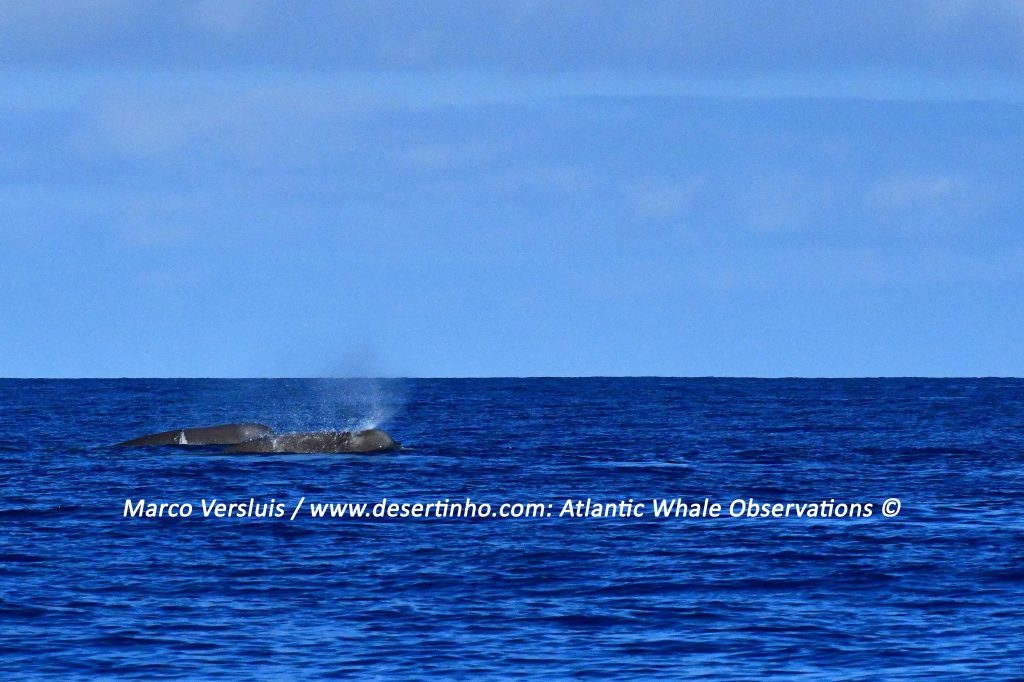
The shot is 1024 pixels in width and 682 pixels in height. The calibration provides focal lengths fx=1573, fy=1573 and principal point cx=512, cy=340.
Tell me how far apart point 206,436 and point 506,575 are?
34480 mm

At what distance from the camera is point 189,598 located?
26.8 metres

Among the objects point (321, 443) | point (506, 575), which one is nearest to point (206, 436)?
point (321, 443)

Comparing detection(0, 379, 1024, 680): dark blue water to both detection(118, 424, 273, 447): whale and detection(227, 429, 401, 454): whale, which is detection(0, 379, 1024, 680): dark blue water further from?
detection(118, 424, 273, 447): whale

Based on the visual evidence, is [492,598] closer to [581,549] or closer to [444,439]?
[581,549]

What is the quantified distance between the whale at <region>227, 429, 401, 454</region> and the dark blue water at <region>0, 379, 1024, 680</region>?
2.52 metres

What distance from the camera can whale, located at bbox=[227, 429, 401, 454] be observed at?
5741cm

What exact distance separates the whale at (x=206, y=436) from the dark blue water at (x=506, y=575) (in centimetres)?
534

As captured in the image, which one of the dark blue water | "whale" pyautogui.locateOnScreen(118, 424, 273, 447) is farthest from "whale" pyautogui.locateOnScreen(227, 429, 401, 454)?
the dark blue water

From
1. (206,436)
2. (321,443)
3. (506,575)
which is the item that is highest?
(206,436)

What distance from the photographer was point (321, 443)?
5791cm

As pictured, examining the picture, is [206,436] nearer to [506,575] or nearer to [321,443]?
[321,443]

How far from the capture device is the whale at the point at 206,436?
60.9m

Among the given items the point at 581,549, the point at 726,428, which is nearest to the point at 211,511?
the point at 581,549

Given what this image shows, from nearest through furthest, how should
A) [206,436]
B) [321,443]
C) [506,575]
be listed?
[506,575] < [321,443] < [206,436]
